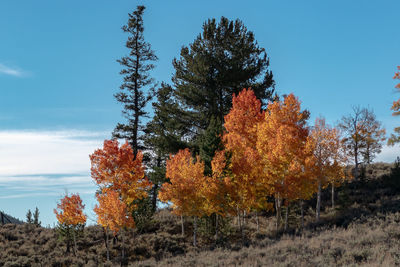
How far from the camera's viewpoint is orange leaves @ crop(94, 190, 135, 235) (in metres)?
27.1

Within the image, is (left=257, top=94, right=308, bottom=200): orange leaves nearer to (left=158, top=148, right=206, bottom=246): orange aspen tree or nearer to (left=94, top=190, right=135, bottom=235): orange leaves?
(left=158, top=148, right=206, bottom=246): orange aspen tree

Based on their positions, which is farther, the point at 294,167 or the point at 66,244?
the point at 66,244

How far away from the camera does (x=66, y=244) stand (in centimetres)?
3306

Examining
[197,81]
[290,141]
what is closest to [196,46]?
[197,81]

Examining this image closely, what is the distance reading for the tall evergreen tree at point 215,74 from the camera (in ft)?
126

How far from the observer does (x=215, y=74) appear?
39.2m

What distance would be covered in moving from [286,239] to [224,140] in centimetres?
1148

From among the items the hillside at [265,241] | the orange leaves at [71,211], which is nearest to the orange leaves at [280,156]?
the hillside at [265,241]

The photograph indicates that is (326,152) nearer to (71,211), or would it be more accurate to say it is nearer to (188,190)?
(188,190)

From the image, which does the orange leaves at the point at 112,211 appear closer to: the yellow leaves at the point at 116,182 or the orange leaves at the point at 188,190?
the yellow leaves at the point at 116,182

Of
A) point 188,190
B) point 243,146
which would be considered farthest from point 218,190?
point 243,146

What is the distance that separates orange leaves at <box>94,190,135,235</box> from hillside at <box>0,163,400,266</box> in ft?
9.98

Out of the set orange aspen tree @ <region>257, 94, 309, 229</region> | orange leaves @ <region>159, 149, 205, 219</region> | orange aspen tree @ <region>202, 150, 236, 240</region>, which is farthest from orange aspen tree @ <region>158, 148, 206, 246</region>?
orange aspen tree @ <region>257, 94, 309, 229</region>

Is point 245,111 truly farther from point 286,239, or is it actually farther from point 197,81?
point 286,239
